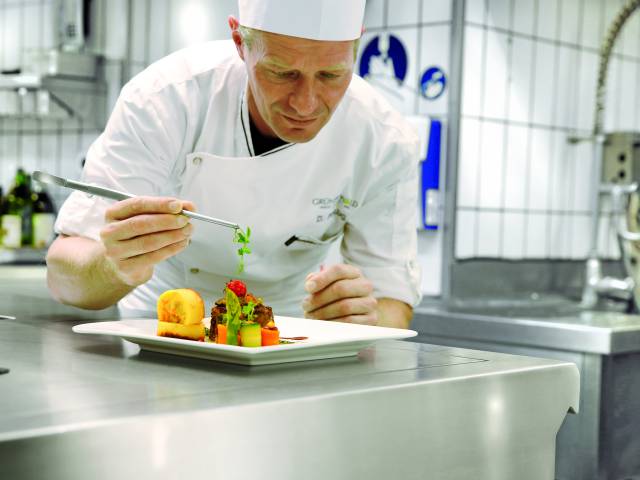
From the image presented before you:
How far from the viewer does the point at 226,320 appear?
1.05 metres

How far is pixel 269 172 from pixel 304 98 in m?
0.34

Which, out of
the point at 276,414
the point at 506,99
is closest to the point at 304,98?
the point at 276,414

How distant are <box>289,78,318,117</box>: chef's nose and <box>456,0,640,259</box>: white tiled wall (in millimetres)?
1494

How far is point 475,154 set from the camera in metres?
2.86

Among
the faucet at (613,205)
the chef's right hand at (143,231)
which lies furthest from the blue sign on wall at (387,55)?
the chef's right hand at (143,231)

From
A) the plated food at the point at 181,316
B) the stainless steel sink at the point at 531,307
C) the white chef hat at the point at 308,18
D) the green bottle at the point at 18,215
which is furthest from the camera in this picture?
the green bottle at the point at 18,215

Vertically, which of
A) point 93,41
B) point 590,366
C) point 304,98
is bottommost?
point 590,366

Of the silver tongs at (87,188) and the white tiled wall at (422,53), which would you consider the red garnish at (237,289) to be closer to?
the silver tongs at (87,188)

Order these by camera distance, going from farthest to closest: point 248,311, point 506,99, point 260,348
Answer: point 506,99, point 248,311, point 260,348

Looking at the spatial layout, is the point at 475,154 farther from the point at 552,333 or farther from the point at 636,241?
the point at 552,333

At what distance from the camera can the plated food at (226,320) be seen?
102cm

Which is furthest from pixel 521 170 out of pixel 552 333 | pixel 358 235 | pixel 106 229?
pixel 106 229

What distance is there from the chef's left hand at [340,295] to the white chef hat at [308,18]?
36 cm

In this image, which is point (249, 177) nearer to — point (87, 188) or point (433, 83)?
point (87, 188)
